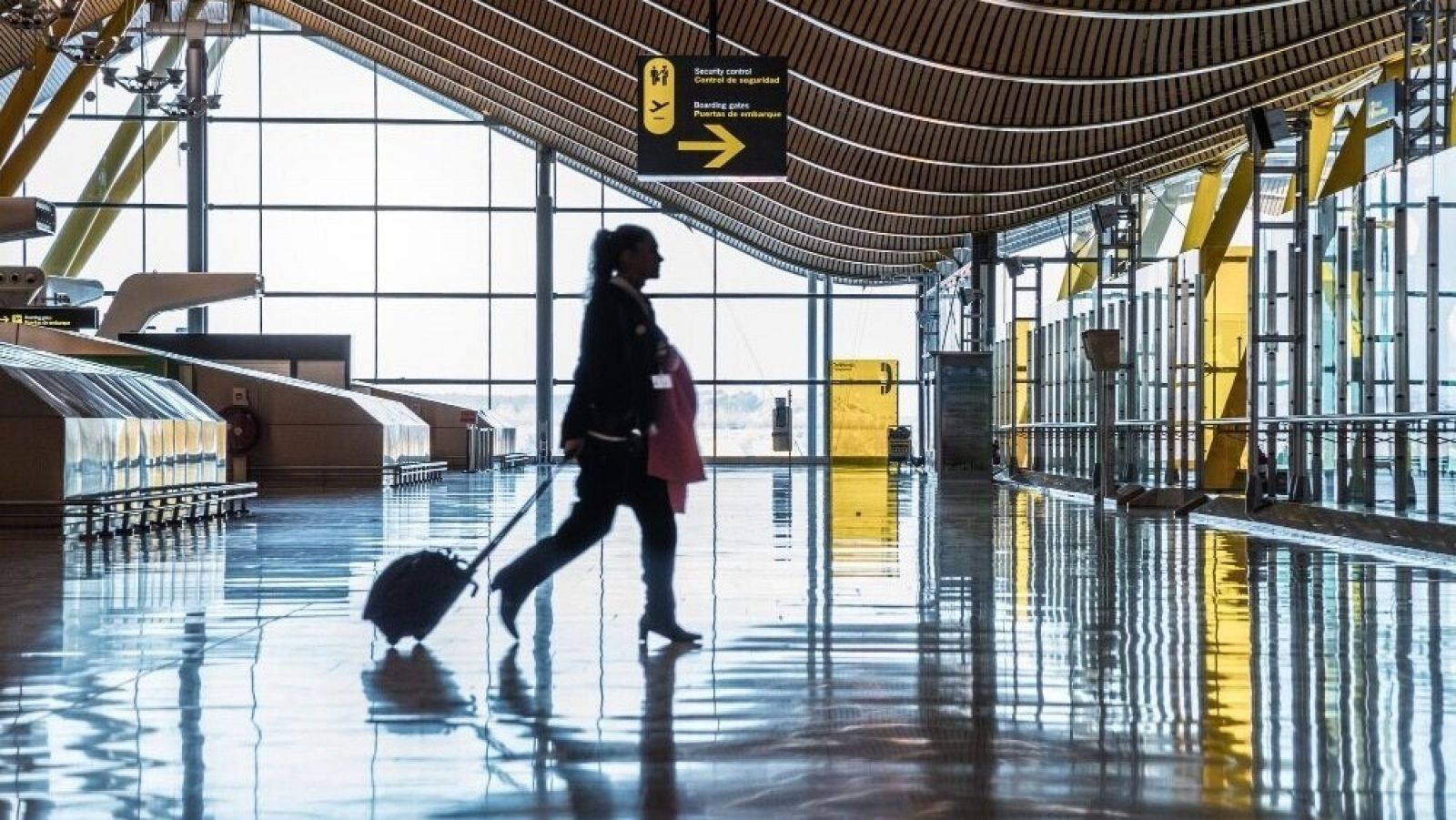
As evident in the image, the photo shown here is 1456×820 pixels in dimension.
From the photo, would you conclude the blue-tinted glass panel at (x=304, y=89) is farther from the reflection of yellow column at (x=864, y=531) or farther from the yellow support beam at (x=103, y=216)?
the reflection of yellow column at (x=864, y=531)

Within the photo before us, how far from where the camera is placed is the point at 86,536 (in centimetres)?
1358

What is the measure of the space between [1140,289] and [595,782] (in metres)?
27.2

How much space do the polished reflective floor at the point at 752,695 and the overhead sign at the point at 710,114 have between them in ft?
30.5

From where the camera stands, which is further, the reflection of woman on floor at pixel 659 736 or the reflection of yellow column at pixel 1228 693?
the reflection of yellow column at pixel 1228 693

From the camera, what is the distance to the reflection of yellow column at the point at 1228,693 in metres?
4.25

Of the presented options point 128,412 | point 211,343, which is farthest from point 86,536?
point 211,343

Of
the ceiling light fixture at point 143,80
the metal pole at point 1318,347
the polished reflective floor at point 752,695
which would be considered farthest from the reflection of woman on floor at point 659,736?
the ceiling light fixture at point 143,80

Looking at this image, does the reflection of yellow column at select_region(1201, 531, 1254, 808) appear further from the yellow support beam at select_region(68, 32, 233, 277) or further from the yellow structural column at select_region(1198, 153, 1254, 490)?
the yellow support beam at select_region(68, 32, 233, 277)

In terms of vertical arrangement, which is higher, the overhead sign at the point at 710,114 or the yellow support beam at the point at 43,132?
the yellow support beam at the point at 43,132

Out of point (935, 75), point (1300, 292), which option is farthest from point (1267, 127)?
point (935, 75)

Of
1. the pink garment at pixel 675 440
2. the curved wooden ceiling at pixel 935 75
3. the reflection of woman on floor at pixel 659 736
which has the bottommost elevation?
the reflection of woman on floor at pixel 659 736

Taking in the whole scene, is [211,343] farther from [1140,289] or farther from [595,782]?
[595,782]

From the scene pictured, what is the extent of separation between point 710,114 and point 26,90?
2487 cm

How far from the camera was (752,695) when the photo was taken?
224 inches
